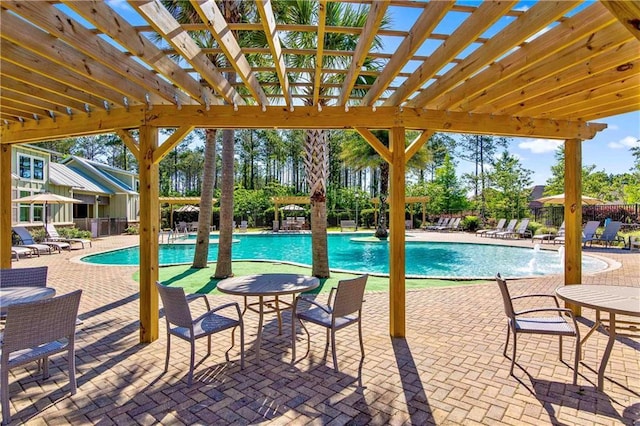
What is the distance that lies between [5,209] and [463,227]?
76.0 feet

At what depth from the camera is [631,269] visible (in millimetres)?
8867

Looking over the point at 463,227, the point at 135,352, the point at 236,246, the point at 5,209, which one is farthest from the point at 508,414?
the point at 463,227

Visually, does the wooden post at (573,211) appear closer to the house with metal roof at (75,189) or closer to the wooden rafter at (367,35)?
the wooden rafter at (367,35)

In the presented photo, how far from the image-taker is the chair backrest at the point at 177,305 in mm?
3195

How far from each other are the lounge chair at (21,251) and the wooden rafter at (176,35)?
37.1ft

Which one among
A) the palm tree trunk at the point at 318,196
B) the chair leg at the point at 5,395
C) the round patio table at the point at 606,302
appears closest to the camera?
the chair leg at the point at 5,395

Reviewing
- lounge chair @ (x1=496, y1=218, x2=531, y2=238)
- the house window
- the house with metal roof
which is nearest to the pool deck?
lounge chair @ (x1=496, y1=218, x2=531, y2=238)

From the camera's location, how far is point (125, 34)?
9.01 ft

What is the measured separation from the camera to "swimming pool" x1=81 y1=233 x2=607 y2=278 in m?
10.5

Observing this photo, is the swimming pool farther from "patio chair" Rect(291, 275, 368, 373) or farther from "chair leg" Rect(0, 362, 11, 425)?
"chair leg" Rect(0, 362, 11, 425)

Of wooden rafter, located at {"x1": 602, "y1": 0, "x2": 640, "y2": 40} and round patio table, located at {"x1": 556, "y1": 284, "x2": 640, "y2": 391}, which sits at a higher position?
wooden rafter, located at {"x1": 602, "y1": 0, "x2": 640, "y2": 40}

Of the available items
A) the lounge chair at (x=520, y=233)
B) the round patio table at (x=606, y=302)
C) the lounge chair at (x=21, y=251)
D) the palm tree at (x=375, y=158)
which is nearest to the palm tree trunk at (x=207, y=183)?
the lounge chair at (x=21, y=251)

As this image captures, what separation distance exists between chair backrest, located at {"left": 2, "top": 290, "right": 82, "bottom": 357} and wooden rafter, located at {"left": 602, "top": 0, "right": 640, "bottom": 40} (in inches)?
158

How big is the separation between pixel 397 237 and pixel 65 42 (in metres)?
3.87
